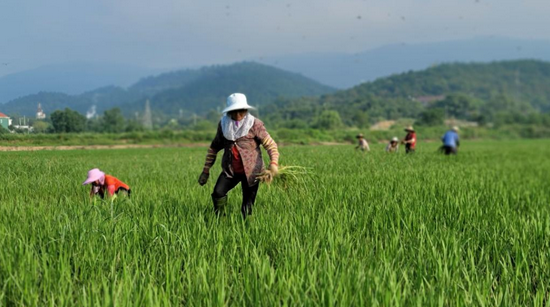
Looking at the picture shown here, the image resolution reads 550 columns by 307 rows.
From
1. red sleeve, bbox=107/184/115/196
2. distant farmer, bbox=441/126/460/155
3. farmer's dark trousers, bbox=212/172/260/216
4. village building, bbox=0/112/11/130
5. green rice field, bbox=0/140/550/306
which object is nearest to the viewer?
green rice field, bbox=0/140/550/306

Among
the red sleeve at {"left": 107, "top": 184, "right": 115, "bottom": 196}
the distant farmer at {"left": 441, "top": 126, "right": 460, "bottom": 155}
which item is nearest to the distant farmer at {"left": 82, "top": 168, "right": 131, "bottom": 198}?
the red sleeve at {"left": 107, "top": 184, "right": 115, "bottom": 196}

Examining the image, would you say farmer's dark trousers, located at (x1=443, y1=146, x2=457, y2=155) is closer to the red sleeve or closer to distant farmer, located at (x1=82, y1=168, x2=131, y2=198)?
distant farmer, located at (x1=82, y1=168, x2=131, y2=198)

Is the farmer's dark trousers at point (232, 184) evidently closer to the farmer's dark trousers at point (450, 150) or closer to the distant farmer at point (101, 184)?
the distant farmer at point (101, 184)

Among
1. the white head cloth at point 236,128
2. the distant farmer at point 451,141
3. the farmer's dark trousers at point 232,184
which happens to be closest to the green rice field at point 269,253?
the farmer's dark trousers at point 232,184

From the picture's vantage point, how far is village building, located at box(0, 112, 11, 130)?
504 cm

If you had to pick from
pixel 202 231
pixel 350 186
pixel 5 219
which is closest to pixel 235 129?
pixel 202 231

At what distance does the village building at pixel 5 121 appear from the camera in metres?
5.04

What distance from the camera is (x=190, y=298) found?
6.93ft

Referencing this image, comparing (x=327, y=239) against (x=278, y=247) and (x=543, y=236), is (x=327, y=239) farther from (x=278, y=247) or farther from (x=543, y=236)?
(x=543, y=236)

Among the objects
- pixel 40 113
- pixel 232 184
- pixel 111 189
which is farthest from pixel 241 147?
pixel 40 113

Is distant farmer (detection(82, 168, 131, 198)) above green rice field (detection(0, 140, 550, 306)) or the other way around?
above

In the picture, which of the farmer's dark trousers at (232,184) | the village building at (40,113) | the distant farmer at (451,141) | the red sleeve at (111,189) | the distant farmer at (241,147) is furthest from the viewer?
the distant farmer at (451,141)

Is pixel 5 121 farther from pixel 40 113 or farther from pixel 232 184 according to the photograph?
pixel 232 184

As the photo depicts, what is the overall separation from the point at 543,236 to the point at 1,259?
4177 mm
